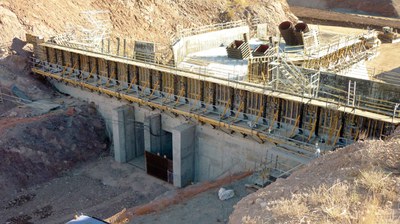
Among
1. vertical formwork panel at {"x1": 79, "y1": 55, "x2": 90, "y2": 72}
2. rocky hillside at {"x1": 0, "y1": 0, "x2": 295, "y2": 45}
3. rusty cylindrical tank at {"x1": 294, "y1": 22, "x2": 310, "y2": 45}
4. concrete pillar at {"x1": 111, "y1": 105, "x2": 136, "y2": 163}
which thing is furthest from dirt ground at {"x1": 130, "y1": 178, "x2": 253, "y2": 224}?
rocky hillside at {"x1": 0, "y1": 0, "x2": 295, "y2": 45}

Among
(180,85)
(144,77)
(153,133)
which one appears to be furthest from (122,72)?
(180,85)

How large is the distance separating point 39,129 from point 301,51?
16.3m

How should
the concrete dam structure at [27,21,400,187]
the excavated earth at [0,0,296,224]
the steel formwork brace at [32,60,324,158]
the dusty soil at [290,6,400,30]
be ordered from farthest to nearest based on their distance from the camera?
the dusty soil at [290,6,400,30] < the excavated earth at [0,0,296,224] < the steel formwork brace at [32,60,324,158] < the concrete dam structure at [27,21,400,187]

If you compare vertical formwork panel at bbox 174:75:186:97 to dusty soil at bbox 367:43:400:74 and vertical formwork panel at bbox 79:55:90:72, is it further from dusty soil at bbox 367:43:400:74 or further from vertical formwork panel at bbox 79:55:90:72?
dusty soil at bbox 367:43:400:74

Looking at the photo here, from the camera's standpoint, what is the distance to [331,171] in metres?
10.2

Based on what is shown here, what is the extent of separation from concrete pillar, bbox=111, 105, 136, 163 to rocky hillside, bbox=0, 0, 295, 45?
1101 centimetres

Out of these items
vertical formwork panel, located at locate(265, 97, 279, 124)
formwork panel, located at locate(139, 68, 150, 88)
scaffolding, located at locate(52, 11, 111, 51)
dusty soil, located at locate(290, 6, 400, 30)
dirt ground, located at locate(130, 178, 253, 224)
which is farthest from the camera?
dusty soil, located at locate(290, 6, 400, 30)

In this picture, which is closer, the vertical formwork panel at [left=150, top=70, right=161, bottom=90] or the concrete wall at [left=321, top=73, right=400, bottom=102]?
the concrete wall at [left=321, top=73, right=400, bottom=102]

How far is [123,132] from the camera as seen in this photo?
79.1ft

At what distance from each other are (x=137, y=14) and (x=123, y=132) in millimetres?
17434

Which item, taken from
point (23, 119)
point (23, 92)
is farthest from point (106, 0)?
point (23, 119)

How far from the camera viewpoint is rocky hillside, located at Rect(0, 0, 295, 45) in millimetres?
30062

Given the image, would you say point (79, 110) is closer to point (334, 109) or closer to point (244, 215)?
point (334, 109)

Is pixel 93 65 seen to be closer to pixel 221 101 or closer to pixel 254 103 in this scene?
pixel 221 101
